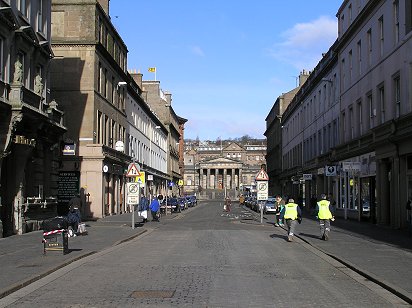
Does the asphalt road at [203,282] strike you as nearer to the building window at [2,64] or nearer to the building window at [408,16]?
the building window at [2,64]

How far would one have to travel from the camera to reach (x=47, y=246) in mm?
15875

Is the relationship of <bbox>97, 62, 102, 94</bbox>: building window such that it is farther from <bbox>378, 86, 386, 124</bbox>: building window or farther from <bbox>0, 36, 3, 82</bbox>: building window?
<bbox>378, 86, 386, 124</bbox>: building window

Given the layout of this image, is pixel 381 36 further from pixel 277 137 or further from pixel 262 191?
pixel 277 137

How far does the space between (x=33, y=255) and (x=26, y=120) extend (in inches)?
354

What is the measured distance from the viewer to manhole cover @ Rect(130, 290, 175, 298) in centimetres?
966

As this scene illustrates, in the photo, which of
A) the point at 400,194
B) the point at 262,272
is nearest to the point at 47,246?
the point at 262,272

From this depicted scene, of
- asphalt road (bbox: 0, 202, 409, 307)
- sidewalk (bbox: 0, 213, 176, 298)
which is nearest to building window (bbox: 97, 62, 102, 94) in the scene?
sidewalk (bbox: 0, 213, 176, 298)

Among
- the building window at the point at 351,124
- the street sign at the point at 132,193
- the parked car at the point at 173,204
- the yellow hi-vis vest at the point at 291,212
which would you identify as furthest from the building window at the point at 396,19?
the parked car at the point at 173,204

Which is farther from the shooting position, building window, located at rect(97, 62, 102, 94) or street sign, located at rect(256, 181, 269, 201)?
building window, located at rect(97, 62, 102, 94)

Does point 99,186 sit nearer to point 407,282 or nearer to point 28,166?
point 28,166

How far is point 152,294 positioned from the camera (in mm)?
9844

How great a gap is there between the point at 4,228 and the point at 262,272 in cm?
1343

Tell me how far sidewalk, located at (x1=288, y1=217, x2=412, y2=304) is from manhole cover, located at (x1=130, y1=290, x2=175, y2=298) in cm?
413

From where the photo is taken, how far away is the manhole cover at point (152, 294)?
9.66m
